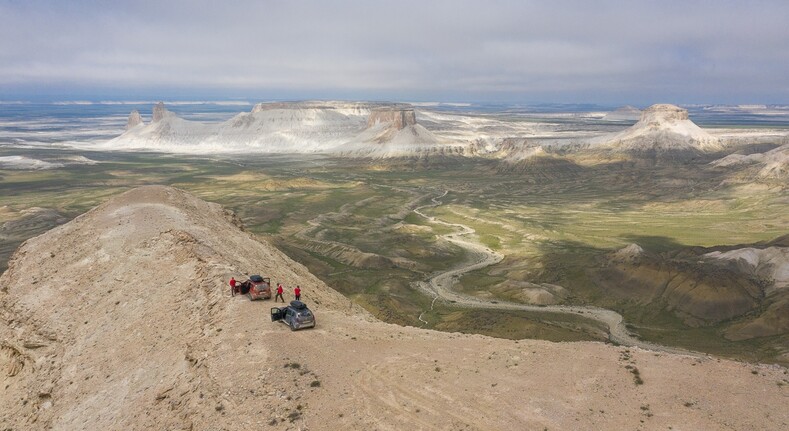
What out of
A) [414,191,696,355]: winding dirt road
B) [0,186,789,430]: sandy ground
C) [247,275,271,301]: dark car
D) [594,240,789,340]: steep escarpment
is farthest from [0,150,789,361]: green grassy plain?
[247,275,271,301]: dark car

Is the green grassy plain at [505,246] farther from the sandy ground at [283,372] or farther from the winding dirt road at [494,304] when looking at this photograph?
the sandy ground at [283,372]

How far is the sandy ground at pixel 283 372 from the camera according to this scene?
878 inches

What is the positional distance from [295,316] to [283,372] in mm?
4780

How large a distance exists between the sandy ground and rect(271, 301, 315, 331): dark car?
0.54 metres

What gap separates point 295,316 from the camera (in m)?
29.0

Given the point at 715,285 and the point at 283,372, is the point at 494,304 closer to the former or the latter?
the point at 715,285

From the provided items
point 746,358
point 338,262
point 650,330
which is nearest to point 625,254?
point 650,330

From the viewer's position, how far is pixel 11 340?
1458 inches

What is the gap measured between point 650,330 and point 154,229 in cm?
7729

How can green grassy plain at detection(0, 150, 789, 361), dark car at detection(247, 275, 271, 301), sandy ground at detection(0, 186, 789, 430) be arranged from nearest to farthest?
sandy ground at detection(0, 186, 789, 430)
dark car at detection(247, 275, 271, 301)
green grassy plain at detection(0, 150, 789, 361)

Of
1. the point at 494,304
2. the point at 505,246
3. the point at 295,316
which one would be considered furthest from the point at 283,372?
the point at 505,246

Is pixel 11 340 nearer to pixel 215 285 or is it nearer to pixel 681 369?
pixel 215 285

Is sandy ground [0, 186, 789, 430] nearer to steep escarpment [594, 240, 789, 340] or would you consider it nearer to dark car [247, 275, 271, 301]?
dark car [247, 275, 271, 301]

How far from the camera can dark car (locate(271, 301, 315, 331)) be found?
29.0 meters
